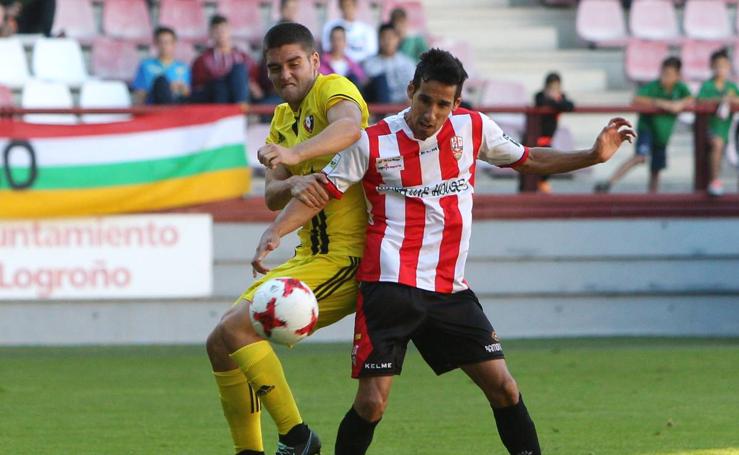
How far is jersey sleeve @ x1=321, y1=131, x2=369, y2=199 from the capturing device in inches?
218

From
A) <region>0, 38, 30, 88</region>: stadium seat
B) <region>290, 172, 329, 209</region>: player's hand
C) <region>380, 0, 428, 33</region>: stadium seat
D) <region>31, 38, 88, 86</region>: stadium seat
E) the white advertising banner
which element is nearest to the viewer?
<region>290, 172, 329, 209</region>: player's hand

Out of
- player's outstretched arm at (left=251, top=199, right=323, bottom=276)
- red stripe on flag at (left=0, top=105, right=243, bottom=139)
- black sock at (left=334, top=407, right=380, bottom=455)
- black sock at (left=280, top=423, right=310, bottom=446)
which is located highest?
player's outstretched arm at (left=251, top=199, right=323, bottom=276)

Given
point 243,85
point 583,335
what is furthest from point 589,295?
point 243,85

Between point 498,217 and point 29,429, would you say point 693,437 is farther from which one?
point 498,217

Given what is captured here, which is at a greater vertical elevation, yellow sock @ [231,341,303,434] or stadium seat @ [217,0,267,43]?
stadium seat @ [217,0,267,43]

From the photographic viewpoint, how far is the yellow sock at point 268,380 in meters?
5.73

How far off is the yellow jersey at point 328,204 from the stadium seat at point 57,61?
948 centimetres

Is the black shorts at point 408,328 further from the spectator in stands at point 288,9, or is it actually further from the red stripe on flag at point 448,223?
the spectator in stands at point 288,9

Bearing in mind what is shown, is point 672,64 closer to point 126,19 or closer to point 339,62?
point 339,62

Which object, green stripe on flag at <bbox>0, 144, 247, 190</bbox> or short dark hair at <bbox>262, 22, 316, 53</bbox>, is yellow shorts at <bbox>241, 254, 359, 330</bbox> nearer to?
short dark hair at <bbox>262, 22, 316, 53</bbox>

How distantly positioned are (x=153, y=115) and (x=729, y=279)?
5.21 metres

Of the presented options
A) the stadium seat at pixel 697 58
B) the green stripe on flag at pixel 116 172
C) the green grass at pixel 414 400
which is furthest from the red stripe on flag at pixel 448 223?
the stadium seat at pixel 697 58

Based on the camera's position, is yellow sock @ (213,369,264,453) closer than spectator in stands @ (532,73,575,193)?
Yes

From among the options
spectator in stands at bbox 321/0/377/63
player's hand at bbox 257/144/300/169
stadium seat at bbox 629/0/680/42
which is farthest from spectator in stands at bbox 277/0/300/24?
player's hand at bbox 257/144/300/169
